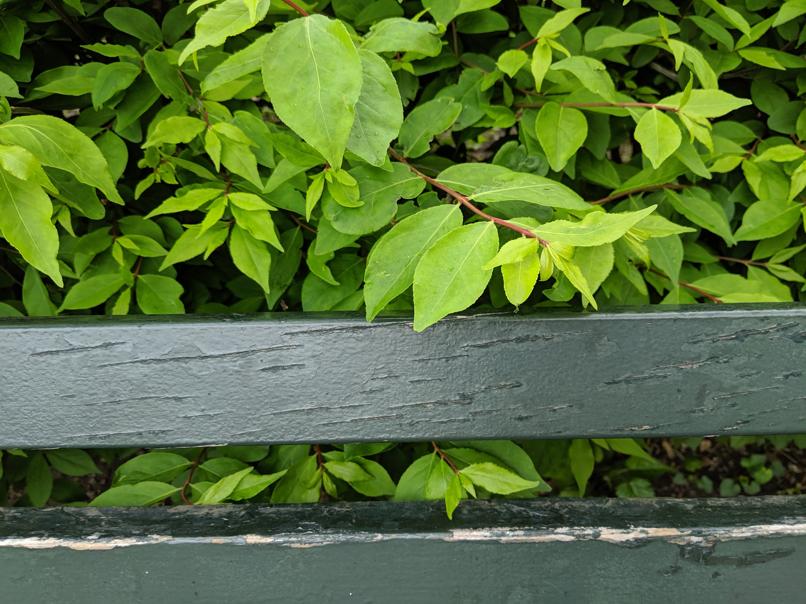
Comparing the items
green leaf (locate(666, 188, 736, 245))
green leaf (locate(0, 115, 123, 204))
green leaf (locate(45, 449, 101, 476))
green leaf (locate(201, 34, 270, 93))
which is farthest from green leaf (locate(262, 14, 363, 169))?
green leaf (locate(45, 449, 101, 476))

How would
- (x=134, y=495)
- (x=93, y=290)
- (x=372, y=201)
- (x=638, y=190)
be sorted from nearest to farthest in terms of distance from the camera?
(x=372, y=201), (x=134, y=495), (x=93, y=290), (x=638, y=190)

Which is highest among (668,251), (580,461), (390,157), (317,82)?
(317,82)

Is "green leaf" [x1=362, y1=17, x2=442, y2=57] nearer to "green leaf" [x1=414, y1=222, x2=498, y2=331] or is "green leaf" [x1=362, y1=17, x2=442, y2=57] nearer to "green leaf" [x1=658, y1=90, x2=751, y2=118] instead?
"green leaf" [x1=414, y1=222, x2=498, y2=331]

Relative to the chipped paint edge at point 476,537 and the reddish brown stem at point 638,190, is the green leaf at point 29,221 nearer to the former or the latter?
the chipped paint edge at point 476,537

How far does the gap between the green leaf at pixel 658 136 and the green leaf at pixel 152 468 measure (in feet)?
2.85

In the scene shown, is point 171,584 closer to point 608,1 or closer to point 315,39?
point 315,39

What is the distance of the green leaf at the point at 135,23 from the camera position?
45.4 inches

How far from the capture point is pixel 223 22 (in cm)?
72

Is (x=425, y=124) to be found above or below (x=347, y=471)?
above

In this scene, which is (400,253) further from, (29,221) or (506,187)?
(29,221)

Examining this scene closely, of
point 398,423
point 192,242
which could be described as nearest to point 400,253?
point 398,423

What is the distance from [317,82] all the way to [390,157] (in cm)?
34

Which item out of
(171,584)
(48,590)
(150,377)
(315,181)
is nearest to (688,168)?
(315,181)

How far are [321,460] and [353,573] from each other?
0.96 ft
